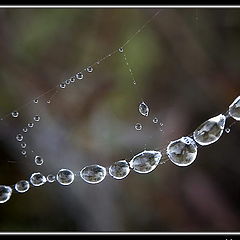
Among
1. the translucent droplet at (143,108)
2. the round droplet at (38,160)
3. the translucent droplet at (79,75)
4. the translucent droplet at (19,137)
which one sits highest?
the translucent droplet at (79,75)

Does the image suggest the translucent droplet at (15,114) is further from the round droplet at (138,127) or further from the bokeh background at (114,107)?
the round droplet at (138,127)

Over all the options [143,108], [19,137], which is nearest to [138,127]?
[143,108]

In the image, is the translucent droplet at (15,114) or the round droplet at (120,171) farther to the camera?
the translucent droplet at (15,114)

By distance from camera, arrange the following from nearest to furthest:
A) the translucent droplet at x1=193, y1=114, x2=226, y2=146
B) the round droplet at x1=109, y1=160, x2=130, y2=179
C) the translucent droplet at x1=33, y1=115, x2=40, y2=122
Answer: the translucent droplet at x1=193, y1=114, x2=226, y2=146
the round droplet at x1=109, y1=160, x2=130, y2=179
the translucent droplet at x1=33, y1=115, x2=40, y2=122

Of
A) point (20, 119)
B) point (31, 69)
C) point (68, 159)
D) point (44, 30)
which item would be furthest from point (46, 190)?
point (44, 30)

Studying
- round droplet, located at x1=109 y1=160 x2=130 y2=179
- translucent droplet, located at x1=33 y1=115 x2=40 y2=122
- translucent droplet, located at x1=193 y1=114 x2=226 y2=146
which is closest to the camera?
translucent droplet, located at x1=193 y1=114 x2=226 y2=146

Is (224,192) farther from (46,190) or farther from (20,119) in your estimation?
(20,119)

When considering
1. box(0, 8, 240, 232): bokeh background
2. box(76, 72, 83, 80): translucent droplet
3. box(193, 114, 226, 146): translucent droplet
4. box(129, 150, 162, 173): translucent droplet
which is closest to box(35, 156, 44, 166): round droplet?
box(0, 8, 240, 232): bokeh background

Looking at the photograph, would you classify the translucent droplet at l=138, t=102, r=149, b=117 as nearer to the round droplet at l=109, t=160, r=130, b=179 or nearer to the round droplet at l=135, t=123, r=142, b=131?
the round droplet at l=135, t=123, r=142, b=131

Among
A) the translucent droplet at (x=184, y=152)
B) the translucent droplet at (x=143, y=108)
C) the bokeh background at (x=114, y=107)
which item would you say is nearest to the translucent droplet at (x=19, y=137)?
the bokeh background at (x=114, y=107)
